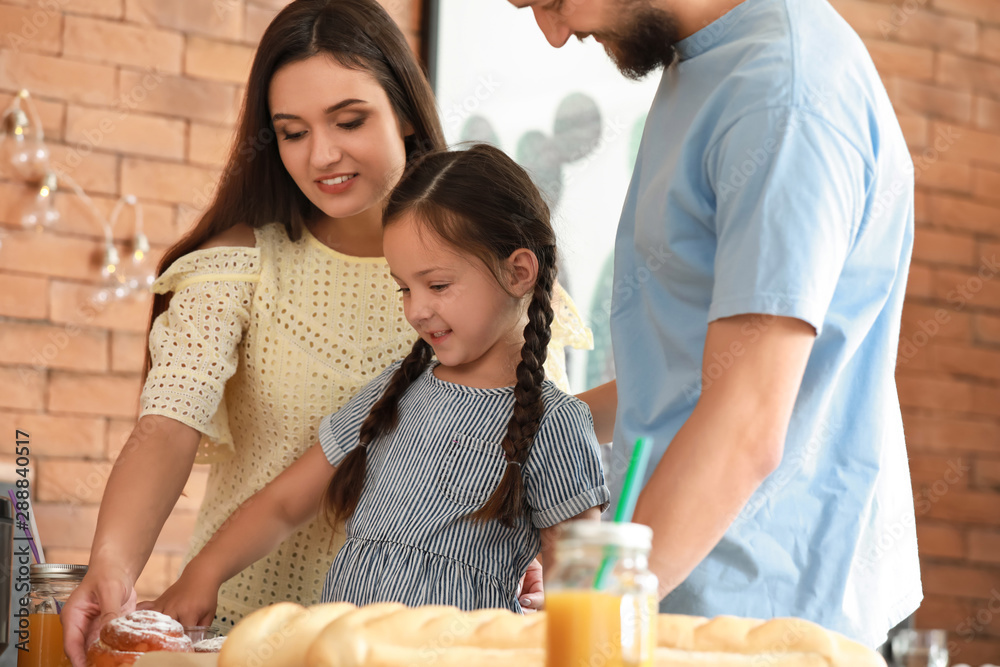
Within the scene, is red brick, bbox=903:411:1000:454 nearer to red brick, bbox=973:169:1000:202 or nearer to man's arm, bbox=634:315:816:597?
red brick, bbox=973:169:1000:202

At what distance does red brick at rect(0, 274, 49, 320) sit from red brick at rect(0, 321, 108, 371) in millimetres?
24

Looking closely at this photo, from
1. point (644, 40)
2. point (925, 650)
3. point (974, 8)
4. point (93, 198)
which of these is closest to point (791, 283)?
point (644, 40)

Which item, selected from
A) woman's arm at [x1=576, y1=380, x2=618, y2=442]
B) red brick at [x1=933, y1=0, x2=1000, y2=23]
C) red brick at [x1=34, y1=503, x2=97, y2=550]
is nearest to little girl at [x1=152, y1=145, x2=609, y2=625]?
woman's arm at [x1=576, y1=380, x2=618, y2=442]

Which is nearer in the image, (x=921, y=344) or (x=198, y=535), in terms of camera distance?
(x=198, y=535)

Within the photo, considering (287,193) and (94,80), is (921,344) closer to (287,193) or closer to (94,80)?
(287,193)

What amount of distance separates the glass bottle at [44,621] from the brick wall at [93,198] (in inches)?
46.9

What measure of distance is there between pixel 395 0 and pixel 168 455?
1.56 m

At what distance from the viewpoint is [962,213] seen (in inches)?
113

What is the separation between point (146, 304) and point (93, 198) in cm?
26

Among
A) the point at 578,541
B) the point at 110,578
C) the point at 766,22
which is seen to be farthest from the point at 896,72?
the point at 578,541

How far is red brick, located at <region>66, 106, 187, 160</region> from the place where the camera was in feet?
7.52

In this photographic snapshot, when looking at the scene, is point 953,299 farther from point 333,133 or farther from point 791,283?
point 791,283

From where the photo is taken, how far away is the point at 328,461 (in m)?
1.32

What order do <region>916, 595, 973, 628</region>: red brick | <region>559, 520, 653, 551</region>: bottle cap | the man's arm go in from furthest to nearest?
<region>916, 595, 973, 628</region>: red brick → the man's arm → <region>559, 520, 653, 551</region>: bottle cap
